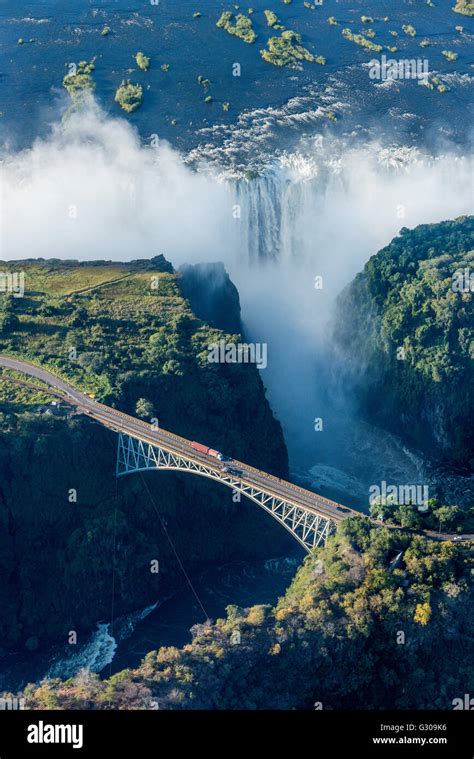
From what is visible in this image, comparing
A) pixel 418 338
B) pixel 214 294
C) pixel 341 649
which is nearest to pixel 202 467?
pixel 341 649

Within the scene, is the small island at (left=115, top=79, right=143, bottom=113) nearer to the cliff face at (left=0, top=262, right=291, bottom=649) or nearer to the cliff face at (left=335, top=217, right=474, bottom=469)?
the cliff face at (left=335, top=217, right=474, bottom=469)

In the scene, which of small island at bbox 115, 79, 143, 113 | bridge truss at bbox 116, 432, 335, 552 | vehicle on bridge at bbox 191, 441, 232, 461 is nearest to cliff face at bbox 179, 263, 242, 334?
bridge truss at bbox 116, 432, 335, 552

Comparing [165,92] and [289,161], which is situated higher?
[165,92]

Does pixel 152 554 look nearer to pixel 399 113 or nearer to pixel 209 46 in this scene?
pixel 399 113

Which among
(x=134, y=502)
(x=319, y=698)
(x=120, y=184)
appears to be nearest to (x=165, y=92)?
(x=120, y=184)

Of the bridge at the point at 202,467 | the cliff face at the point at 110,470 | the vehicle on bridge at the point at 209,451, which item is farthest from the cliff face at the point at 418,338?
the vehicle on bridge at the point at 209,451

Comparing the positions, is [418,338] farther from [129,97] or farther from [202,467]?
[129,97]

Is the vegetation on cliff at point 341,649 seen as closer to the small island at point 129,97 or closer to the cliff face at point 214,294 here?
the cliff face at point 214,294
